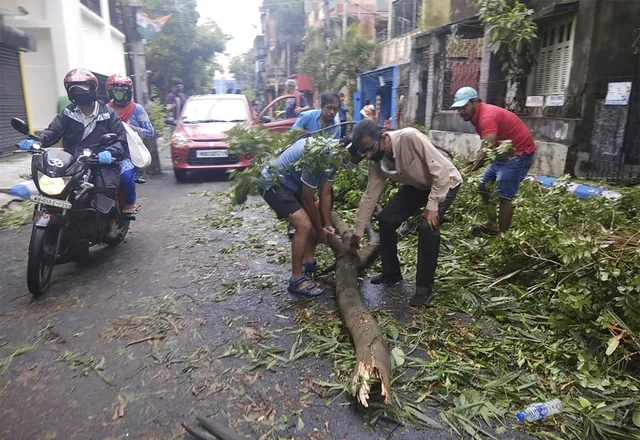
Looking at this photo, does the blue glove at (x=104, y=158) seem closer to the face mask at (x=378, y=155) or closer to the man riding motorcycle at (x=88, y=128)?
the man riding motorcycle at (x=88, y=128)

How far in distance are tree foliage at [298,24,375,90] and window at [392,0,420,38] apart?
53.7 inches

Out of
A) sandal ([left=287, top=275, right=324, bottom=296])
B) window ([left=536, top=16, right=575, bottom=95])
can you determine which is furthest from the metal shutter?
window ([left=536, top=16, right=575, bottom=95])

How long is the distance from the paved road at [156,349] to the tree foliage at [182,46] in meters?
25.0

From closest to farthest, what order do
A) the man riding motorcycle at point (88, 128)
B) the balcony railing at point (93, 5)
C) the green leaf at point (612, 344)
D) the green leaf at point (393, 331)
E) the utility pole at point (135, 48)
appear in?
the green leaf at point (612, 344) → the green leaf at point (393, 331) → the man riding motorcycle at point (88, 128) → the utility pole at point (135, 48) → the balcony railing at point (93, 5)

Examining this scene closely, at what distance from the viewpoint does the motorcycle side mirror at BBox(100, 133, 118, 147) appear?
4.57 m

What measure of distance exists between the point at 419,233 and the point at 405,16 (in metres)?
17.4

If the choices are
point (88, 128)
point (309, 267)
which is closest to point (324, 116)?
point (309, 267)

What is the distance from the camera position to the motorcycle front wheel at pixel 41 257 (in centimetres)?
396

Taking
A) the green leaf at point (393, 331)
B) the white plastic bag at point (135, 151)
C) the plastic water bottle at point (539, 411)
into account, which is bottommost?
the green leaf at point (393, 331)

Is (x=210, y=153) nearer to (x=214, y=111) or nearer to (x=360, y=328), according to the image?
(x=214, y=111)

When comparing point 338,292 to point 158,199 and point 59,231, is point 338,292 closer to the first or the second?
point 59,231

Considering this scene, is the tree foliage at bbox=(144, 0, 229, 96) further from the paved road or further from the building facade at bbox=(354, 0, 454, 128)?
the paved road

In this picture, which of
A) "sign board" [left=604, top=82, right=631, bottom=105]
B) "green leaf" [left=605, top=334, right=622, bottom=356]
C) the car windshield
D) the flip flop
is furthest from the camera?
the car windshield

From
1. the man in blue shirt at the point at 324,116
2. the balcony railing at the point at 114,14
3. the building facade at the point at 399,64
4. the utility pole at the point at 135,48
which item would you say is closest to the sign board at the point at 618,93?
the man in blue shirt at the point at 324,116
